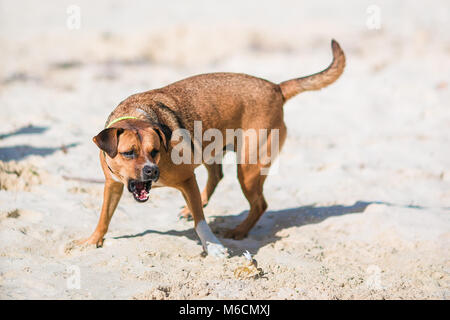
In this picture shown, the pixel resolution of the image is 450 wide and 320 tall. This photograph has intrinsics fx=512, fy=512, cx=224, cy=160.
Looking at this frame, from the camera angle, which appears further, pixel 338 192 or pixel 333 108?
pixel 333 108

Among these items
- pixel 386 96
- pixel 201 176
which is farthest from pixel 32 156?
pixel 386 96

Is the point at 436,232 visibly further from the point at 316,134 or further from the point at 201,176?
the point at 316,134

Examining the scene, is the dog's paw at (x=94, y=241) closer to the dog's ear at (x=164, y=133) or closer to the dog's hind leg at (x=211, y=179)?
the dog's ear at (x=164, y=133)

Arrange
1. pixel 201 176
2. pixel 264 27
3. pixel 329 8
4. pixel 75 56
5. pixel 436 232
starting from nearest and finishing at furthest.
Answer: pixel 436 232 < pixel 201 176 < pixel 75 56 < pixel 264 27 < pixel 329 8

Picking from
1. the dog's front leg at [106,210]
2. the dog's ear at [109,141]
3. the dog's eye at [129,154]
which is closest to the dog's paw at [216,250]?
the dog's front leg at [106,210]

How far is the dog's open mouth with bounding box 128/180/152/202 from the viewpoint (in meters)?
4.52

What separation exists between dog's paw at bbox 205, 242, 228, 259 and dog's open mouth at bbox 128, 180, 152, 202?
2.82 ft

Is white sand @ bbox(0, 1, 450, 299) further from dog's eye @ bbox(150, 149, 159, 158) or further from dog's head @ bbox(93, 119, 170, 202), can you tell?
dog's eye @ bbox(150, 149, 159, 158)

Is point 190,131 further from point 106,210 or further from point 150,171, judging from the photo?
point 106,210

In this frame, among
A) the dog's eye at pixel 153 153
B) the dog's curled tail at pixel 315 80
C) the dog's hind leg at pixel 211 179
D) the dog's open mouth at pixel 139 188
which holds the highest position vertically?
the dog's curled tail at pixel 315 80

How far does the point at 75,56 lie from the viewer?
Answer: 15.0m

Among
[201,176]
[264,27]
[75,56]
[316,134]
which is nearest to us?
[201,176]

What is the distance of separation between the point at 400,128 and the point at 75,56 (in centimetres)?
964

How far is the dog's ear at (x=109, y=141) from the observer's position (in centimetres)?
432
